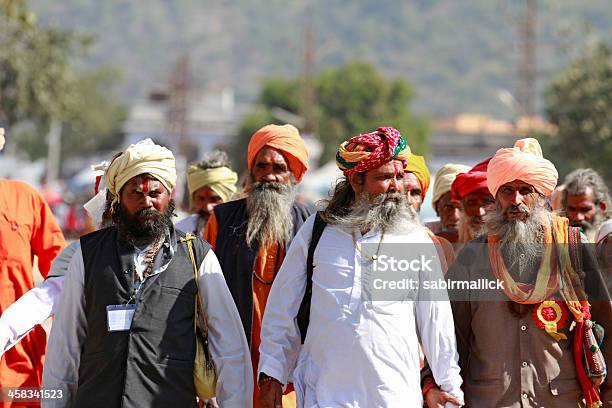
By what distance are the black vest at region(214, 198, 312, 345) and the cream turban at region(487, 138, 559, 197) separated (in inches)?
53.4

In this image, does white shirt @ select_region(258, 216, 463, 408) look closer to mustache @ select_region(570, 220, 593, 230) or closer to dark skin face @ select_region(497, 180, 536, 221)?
dark skin face @ select_region(497, 180, 536, 221)

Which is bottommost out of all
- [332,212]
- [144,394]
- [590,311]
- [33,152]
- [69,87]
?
[144,394]

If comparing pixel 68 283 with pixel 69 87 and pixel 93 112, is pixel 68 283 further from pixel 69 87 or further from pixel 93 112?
pixel 93 112

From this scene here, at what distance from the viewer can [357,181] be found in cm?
546

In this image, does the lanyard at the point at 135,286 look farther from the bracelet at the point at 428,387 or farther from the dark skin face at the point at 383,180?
the bracelet at the point at 428,387

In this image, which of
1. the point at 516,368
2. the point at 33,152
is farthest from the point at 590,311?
the point at 33,152

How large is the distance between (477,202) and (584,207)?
0.78 metres

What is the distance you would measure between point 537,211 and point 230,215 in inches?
73.2

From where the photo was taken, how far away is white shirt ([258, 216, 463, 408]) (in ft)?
16.5

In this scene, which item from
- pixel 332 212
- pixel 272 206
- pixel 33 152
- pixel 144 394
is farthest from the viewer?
pixel 33 152

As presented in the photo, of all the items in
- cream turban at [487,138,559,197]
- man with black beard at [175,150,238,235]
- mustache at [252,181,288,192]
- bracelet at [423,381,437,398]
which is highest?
man with black beard at [175,150,238,235]

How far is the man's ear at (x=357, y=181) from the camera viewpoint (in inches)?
214

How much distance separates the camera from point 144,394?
5.09 m

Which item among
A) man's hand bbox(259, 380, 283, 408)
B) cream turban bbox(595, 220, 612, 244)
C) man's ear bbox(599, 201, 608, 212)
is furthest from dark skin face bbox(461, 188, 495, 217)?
man's hand bbox(259, 380, 283, 408)
